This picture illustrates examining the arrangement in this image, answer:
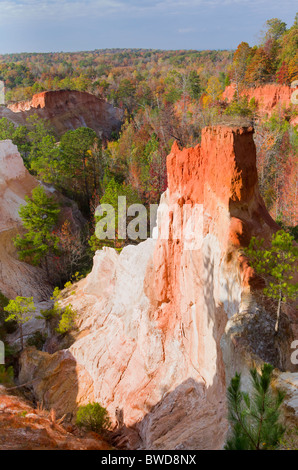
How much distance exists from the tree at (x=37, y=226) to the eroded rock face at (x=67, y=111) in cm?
2342

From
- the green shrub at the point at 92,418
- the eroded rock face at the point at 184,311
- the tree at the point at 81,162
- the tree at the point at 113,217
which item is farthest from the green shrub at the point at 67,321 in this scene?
the tree at the point at 81,162

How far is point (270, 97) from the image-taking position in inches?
1334

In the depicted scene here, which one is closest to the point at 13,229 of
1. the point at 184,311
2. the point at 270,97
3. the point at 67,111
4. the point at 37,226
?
the point at 37,226

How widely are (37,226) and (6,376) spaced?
936cm

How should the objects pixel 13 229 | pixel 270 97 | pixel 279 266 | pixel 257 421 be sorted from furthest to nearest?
pixel 270 97
pixel 13 229
pixel 279 266
pixel 257 421

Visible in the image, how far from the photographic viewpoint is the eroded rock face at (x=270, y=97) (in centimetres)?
3247

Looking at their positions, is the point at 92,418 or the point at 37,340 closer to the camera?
the point at 92,418

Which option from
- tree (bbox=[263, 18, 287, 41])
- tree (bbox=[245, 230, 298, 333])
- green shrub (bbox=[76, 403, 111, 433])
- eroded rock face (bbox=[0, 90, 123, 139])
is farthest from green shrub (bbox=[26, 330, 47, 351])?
tree (bbox=[263, 18, 287, 41])

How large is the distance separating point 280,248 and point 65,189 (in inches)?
999

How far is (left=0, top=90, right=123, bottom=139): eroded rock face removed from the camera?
43838 millimetres

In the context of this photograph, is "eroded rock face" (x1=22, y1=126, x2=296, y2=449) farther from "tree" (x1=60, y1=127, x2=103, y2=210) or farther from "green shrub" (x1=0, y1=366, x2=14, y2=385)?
"tree" (x1=60, y1=127, x2=103, y2=210)

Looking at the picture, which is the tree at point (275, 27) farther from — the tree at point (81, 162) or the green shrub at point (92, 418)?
the green shrub at point (92, 418)

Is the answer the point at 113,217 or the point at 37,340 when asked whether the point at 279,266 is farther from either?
the point at 37,340

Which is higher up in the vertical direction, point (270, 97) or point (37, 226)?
point (270, 97)
